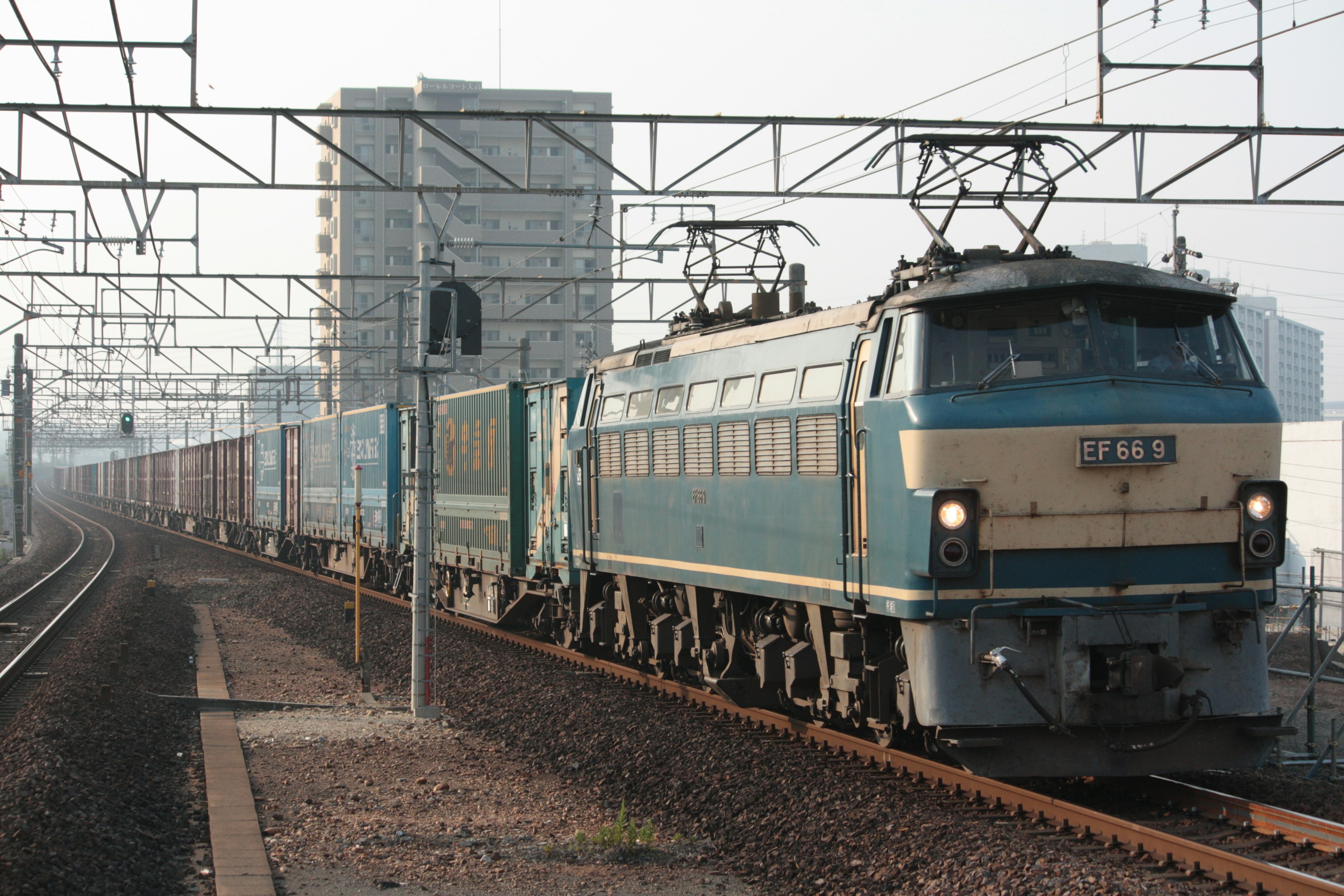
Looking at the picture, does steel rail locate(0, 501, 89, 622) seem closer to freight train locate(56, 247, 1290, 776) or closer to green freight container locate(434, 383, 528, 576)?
green freight container locate(434, 383, 528, 576)

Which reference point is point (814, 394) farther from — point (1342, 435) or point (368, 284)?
point (368, 284)

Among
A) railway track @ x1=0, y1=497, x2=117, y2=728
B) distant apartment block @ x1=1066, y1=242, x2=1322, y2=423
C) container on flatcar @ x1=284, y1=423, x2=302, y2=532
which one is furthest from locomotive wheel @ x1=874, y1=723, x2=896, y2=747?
distant apartment block @ x1=1066, y1=242, x2=1322, y2=423

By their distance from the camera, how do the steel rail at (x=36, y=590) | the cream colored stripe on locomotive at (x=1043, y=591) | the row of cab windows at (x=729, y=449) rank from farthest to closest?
the steel rail at (x=36, y=590)
the row of cab windows at (x=729, y=449)
the cream colored stripe on locomotive at (x=1043, y=591)

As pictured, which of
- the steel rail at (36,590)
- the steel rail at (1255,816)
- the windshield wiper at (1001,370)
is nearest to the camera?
the steel rail at (1255,816)

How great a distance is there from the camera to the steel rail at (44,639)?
16.4 m

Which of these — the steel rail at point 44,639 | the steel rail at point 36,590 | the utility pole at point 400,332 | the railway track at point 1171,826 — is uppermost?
the utility pole at point 400,332

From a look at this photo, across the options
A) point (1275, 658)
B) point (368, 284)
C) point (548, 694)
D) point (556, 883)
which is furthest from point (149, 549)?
point (368, 284)

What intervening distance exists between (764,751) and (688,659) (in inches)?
106

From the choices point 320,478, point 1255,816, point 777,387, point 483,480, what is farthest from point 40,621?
point 1255,816

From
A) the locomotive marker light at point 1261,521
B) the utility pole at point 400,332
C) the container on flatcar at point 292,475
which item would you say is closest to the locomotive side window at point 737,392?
the locomotive marker light at point 1261,521

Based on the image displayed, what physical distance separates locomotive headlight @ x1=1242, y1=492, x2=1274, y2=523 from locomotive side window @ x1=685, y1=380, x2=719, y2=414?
4.73m

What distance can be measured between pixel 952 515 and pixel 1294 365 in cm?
16066

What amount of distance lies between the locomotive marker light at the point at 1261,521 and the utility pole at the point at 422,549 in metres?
7.74

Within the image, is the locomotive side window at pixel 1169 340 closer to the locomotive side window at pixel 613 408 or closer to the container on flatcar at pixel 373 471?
the locomotive side window at pixel 613 408
